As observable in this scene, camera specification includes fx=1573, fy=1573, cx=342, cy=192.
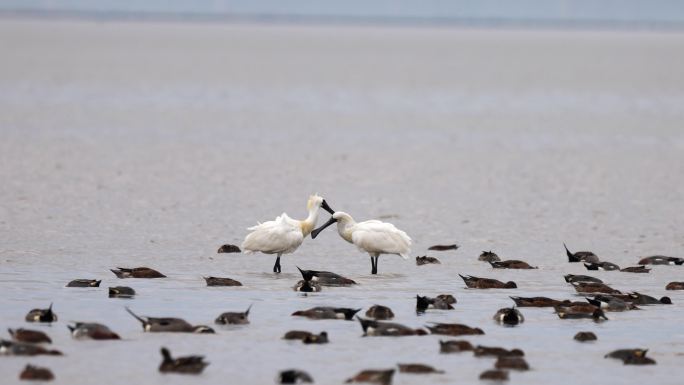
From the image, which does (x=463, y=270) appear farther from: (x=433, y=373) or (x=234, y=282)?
(x=433, y=373)

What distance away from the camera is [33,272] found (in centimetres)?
2161

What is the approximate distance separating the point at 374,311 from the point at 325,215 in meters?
12.9

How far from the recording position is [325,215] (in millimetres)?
31078

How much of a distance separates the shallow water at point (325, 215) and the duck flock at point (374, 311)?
0.17 meters

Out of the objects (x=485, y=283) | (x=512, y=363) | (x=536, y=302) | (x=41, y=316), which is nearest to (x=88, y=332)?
(x=41, y=316)

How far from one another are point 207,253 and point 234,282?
3647mm

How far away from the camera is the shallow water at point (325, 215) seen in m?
16.8

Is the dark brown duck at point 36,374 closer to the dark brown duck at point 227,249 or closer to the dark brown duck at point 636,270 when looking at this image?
the dark brown duck at point 227,249

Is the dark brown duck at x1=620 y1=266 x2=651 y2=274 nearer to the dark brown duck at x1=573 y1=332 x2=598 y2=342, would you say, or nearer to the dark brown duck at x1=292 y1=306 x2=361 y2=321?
the dark brown duck at x1=573 y1=332 x2=598 y2=342

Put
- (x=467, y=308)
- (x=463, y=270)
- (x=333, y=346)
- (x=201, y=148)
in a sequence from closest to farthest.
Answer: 1. (x=333, y=346)
2. (x=467, y=308)
3. (x=463, y=270)
4. (x=201, y=148)

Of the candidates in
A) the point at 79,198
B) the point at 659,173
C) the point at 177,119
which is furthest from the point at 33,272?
the point at 177,119

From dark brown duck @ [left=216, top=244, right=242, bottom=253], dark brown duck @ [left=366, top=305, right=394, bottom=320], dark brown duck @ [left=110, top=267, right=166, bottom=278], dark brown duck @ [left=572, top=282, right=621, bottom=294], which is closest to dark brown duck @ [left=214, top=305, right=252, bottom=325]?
dark brown duck @ [left=366, top=305, right=394, bottom=320]

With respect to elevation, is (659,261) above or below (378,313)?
above

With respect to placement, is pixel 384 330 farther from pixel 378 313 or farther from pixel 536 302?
pixel 536 302
